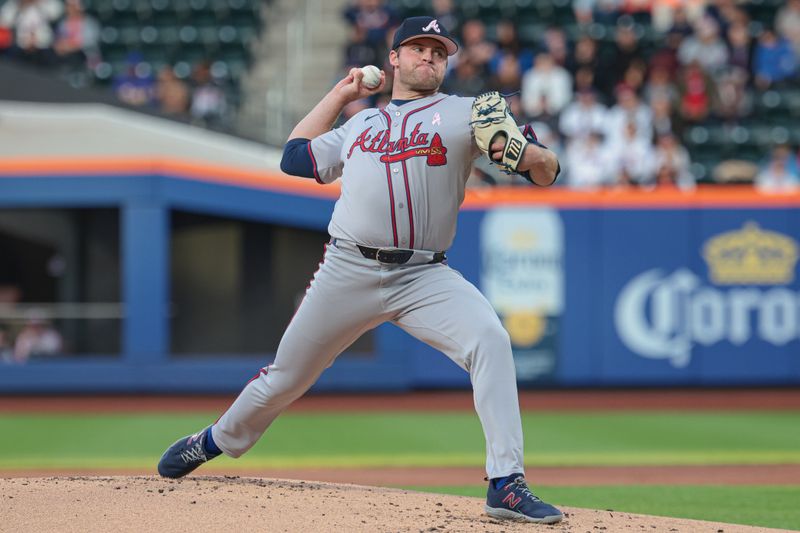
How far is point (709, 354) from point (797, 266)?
1.24 m

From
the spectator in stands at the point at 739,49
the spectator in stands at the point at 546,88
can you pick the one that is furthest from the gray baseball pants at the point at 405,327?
the spectator in stands at the point at 739,49

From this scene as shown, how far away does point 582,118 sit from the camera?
12.3 meters

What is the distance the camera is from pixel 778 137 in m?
13.1

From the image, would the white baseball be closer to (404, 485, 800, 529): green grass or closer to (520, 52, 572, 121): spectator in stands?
(404, 485, 800, 529): green grass

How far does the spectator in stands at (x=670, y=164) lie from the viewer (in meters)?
11.9

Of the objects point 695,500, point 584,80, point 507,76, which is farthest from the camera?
point 507,76

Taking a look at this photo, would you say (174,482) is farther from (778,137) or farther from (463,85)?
(778,137)

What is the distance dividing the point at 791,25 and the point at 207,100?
680 centimetres

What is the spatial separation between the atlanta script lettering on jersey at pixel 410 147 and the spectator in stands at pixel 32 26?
33.3 feet

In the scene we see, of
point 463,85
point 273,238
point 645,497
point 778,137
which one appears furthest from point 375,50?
point 645,497

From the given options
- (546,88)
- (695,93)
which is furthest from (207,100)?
(695,93)

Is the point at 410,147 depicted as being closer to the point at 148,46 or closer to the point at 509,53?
the point at 509,53

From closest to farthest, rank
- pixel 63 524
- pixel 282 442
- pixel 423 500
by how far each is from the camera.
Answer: pixel 63 524 → pixel 423 500 → pixel 282 442

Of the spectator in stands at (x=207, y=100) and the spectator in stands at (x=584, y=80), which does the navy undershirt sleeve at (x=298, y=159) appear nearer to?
the spectator in stands at (x=584, y=80)
